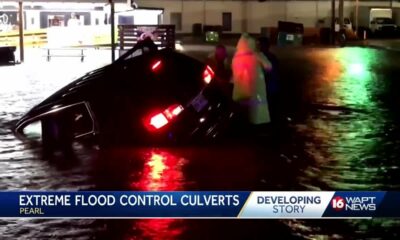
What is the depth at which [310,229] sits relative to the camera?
6328 millimetres

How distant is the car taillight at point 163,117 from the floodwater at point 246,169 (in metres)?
0.41

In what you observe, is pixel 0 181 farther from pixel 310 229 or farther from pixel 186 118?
pixel 310 229

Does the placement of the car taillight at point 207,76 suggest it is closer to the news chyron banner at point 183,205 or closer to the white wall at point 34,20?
the news chyron banner at point 183,205

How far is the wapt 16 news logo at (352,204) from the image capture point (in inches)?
223

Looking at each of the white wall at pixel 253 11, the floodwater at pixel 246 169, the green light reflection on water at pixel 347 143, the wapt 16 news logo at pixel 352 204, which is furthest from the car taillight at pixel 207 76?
the white wall at pixel 253 11

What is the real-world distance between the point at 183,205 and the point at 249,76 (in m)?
5.48

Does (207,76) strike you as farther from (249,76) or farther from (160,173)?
(160,173)

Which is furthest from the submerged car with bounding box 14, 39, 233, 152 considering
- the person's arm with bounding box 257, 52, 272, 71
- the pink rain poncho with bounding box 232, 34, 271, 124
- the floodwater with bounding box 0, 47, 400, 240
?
the person's arm with bounding box 257, 52, 272, 71

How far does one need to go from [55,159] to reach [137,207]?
14.0ft

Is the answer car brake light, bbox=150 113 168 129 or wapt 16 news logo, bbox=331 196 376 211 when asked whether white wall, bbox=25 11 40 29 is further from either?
wapt 16 news logo, bbox=331 196 376 211

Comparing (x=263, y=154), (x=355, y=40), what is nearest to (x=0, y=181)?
(x=263, y=154)

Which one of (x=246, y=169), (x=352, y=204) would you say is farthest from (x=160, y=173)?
(x=352, y=204)

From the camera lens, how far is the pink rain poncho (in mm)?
10883

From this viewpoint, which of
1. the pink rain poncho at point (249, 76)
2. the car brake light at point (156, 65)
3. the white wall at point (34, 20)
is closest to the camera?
the car brake light at point (156, 65)
